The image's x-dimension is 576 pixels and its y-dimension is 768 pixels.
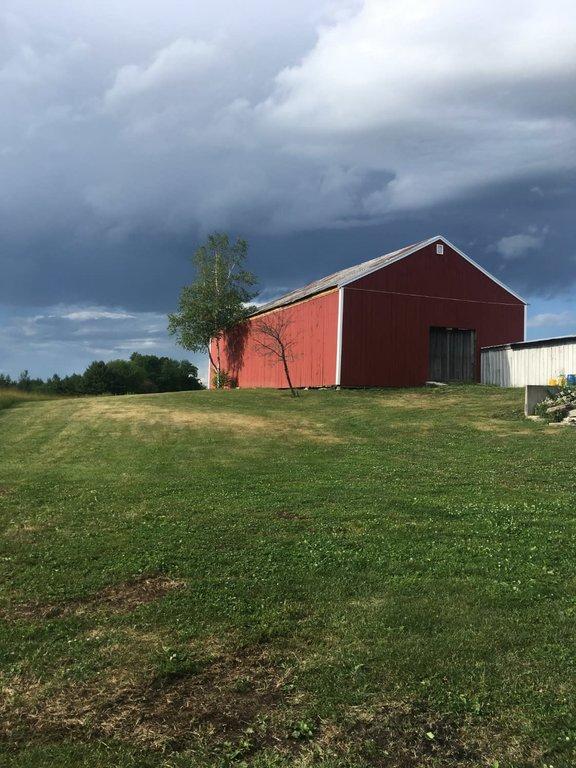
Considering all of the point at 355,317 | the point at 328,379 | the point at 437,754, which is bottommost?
the point at 437,754

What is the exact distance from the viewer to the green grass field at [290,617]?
3.35 metres

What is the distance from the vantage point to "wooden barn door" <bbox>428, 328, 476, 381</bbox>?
31109 mm

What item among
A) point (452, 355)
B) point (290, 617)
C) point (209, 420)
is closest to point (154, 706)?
point (290, 617)

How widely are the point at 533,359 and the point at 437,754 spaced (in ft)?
82.2

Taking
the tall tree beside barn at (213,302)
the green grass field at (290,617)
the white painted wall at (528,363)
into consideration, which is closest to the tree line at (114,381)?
the tall tree beside barn at (213,302)

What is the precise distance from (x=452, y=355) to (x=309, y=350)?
7462 millimetres

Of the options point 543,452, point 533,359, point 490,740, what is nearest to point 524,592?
point 490,740

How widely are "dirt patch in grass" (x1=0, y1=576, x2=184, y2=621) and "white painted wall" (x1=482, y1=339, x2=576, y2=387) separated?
2183 cm

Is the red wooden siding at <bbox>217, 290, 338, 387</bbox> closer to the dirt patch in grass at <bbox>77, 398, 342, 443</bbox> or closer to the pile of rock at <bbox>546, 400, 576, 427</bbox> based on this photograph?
the dirt patch in grass at <bbox>77, 398, 342, 443</bbox>

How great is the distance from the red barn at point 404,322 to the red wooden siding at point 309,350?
0.17ft

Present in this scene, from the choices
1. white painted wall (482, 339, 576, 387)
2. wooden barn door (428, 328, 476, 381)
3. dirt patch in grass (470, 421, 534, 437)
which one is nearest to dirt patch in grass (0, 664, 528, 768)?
dirt patch in grass (470, 421, 534, 437)

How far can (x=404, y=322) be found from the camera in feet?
98.7

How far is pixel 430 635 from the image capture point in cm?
442

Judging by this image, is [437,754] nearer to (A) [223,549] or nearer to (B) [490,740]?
(B) [490,740]
